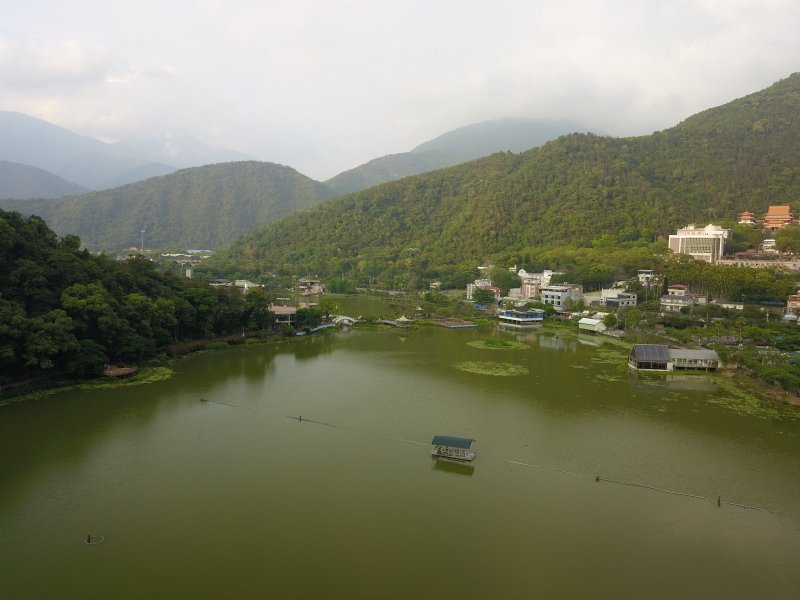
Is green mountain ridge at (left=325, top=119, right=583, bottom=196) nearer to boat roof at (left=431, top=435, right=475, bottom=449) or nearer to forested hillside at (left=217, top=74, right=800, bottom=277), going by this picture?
forested hillside at (left=217, top=74, right=800, bottom=277)

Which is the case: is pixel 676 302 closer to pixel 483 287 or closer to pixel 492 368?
pixel 483 287

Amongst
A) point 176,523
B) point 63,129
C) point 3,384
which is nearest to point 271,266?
point 3,384

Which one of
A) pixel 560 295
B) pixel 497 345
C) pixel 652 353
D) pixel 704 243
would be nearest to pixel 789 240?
pixel 704 243

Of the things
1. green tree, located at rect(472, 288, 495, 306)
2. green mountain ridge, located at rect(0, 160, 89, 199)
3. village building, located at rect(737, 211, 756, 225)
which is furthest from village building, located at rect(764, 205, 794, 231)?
green mountain ridge, located at rect(0, 160, 89, 199)

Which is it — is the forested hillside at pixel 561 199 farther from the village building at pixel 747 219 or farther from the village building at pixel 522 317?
the village building at pixel 522 317

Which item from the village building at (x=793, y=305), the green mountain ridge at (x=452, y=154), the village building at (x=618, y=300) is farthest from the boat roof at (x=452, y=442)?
the green mountain ridge at (x=452, y=154)
